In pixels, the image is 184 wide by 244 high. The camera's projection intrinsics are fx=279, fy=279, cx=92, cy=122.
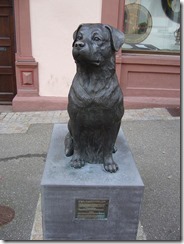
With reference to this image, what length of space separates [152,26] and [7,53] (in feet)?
10.9

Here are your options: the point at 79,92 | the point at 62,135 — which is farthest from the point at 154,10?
the point at 79,92

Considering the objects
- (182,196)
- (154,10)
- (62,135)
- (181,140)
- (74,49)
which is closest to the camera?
(74,49)

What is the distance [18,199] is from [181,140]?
2.75 m

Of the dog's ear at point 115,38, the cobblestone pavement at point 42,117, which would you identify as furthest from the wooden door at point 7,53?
the dog's ear at point 115,38

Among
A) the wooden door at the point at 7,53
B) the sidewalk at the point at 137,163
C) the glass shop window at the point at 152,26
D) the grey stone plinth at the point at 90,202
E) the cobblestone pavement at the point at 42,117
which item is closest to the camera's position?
Answer: the grey stone plinth at the point at 90,202

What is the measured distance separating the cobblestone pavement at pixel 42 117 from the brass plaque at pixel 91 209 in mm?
3012

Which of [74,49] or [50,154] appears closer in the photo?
[74,49]

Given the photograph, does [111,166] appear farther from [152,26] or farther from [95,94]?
[152,26]

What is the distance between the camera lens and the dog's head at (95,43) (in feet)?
6.41

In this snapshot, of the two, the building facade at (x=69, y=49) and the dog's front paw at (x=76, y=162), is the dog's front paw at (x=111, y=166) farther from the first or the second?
the building facade at (x=69, y=49)

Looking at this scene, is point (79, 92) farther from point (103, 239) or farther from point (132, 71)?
point (132, 71)

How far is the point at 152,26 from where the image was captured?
247 inches

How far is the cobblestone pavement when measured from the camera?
17.2 feet

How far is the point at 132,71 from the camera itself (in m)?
6.07
